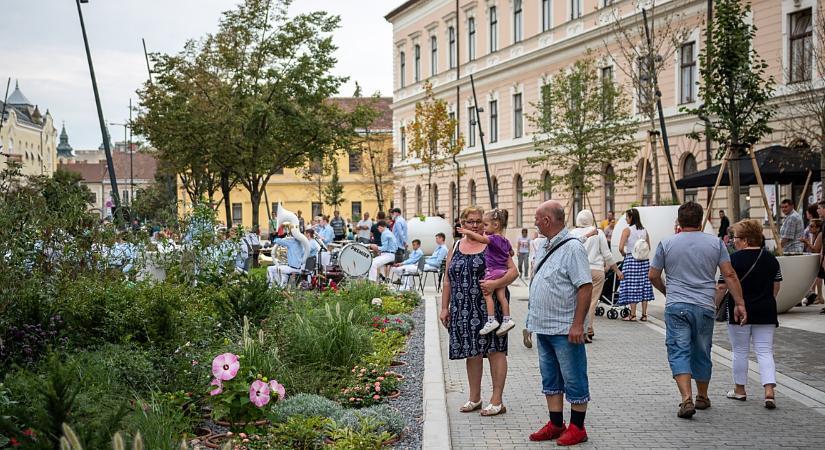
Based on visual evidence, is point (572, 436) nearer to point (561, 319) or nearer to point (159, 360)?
point (561, 319)

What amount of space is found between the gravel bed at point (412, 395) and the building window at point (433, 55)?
154 ft

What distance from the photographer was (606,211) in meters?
41.1


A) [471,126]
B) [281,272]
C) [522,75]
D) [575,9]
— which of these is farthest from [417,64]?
[281,272]

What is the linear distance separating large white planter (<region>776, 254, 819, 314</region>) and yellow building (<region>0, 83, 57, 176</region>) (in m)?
90.9

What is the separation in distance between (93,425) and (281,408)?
270cm

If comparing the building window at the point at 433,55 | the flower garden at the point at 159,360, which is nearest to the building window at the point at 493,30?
the building window at the point at 433,55

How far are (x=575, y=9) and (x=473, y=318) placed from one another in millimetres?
37052

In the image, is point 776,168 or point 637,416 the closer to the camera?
point 637,416

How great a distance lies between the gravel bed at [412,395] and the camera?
766 cm

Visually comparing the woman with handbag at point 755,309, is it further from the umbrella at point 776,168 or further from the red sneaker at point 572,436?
the umbrella at point 776,168

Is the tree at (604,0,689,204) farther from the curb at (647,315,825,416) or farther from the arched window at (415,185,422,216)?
the arched window at (415,185,422,216)

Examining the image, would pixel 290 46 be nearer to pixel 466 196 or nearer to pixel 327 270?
pixel 327 270

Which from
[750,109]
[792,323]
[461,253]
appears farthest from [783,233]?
[461,253]

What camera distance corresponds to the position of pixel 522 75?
48.6 m
